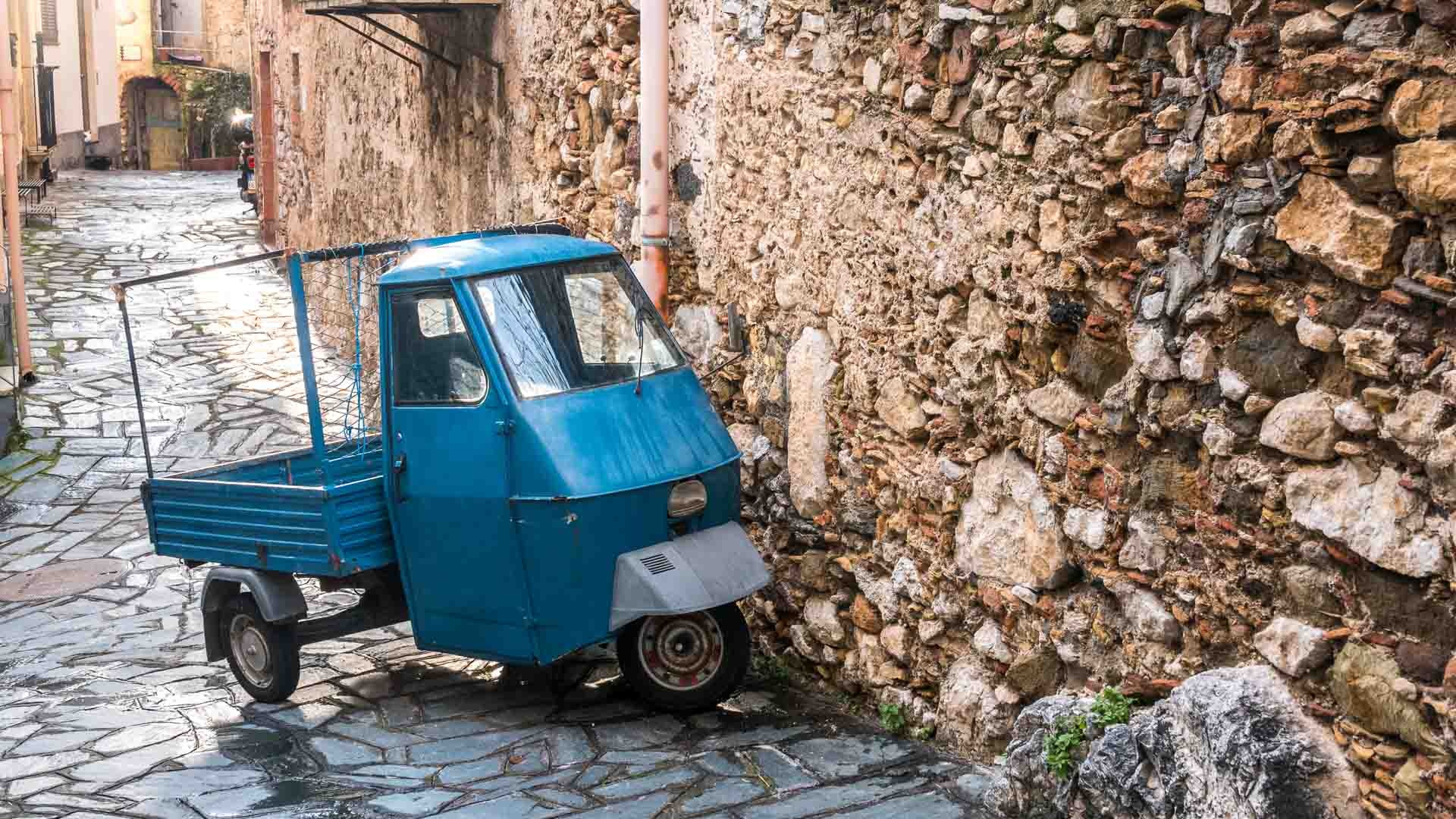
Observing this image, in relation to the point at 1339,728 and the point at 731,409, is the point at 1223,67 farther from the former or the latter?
the point at 731,409

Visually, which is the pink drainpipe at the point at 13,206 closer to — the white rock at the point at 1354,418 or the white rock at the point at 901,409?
the white rock at the point at 901,409

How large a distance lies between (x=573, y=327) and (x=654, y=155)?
146cm

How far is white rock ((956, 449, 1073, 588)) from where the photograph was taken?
4949 millimetres

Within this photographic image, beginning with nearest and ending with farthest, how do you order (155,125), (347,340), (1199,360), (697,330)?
(1199,360) < (697,330) < (347,340) < (155,125)

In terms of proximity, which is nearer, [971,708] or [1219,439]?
[1219,439]

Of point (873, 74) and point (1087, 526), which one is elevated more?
point (873, 74)

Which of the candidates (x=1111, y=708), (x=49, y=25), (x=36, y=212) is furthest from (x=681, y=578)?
(x=49, y=25)

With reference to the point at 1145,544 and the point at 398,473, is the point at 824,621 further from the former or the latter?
the point at 1145,544

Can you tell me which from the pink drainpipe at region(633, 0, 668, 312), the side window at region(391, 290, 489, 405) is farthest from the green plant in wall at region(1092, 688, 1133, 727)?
the pink drainpipe at region(633, 0, 668, 312)

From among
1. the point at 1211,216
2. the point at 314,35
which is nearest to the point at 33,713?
the point at 1211,216

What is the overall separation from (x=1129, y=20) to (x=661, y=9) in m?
3.17

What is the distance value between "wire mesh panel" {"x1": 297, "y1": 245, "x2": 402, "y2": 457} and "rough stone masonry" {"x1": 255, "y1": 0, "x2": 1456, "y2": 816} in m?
1.53

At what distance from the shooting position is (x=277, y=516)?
636cm

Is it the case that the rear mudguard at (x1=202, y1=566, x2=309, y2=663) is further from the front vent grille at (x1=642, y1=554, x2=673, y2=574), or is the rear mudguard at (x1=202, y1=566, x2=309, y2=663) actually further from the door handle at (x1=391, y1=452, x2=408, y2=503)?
the front vent grille at (x1=642, y1=554, x2=673, y2=574)
